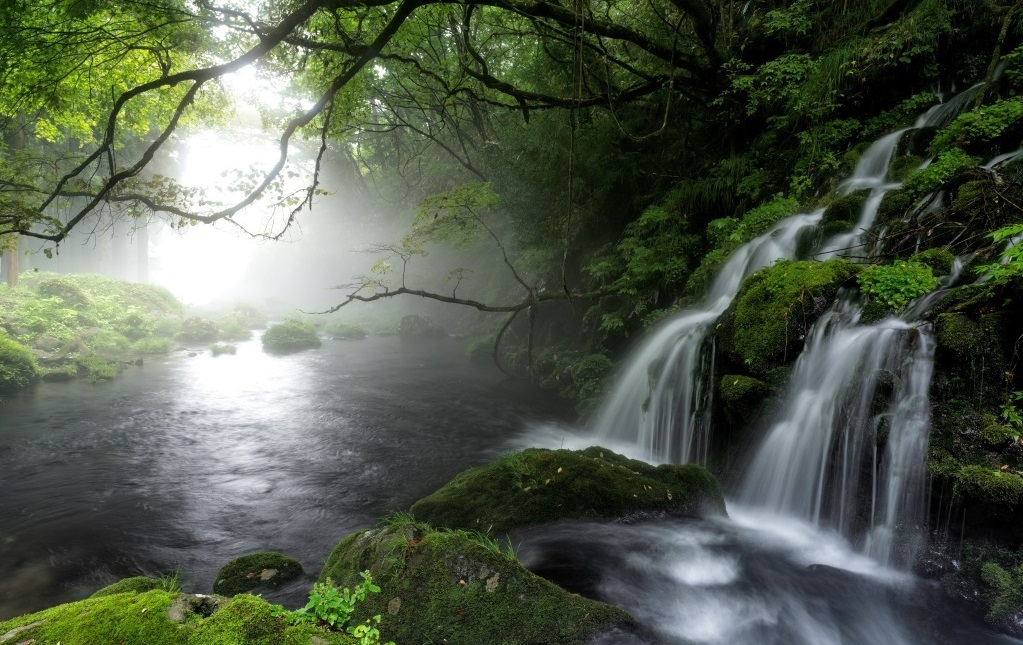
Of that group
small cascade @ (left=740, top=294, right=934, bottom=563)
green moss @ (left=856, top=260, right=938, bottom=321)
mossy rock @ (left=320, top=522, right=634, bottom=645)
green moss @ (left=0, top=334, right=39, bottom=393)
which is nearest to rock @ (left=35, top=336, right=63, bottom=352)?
green moss @ (left=0, top=334, right=39, bottom=393)

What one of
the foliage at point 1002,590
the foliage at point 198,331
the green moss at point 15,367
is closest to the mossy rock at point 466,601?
the foliage at point 1002,590

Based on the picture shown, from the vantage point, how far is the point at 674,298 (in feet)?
32.0

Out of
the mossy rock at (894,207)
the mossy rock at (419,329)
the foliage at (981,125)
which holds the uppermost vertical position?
the foliage at (981,125)

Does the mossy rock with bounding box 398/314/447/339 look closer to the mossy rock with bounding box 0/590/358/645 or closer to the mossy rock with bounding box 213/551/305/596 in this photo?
the mossy rock with bounding box 213/551/305/596

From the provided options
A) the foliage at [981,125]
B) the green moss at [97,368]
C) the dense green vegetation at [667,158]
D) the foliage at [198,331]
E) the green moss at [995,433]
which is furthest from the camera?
the foliage at [198,331]

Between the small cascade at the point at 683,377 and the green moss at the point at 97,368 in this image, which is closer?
the small cascade at the point at 683,377

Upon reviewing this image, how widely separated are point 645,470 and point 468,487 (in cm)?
206

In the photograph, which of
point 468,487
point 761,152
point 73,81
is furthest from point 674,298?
point 73,81

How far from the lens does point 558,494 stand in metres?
5.15

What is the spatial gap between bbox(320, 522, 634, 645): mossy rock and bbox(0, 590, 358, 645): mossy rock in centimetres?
96

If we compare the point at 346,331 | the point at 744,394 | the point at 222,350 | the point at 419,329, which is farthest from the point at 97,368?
the point at 744,394

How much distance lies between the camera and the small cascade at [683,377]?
22.9ft

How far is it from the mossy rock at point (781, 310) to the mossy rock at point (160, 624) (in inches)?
212

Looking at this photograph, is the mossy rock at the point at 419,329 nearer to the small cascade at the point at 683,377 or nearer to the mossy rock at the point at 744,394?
the small cascade at the point at 683,377
